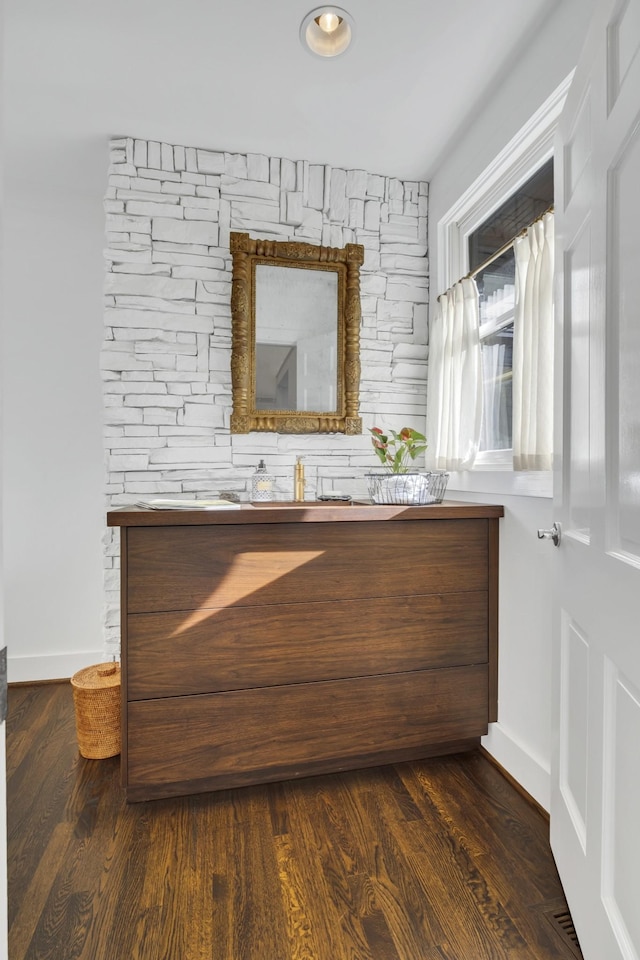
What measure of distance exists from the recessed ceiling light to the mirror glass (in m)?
0.88

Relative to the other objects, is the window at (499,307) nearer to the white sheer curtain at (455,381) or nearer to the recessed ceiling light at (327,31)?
the white sheer curtain at (455,381)

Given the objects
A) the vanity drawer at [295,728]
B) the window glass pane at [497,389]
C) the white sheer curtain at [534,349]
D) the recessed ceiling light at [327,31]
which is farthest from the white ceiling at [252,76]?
the vanity drawer at [295,728]

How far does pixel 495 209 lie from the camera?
90.3 inches

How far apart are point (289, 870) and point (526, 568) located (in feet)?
3.77

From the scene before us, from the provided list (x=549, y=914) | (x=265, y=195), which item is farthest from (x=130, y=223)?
(x=549, y=914)

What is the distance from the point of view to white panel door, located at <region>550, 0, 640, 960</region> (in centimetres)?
95

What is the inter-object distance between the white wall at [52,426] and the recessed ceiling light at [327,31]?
1366 mm

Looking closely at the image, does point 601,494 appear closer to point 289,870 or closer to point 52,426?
point 289,870

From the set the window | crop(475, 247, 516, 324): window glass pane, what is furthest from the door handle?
crop(475, 247, 516, 324): window glass pane

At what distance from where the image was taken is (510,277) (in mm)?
2141

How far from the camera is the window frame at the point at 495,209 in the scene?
184cm

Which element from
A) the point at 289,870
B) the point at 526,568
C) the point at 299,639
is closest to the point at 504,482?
the point at 526,568

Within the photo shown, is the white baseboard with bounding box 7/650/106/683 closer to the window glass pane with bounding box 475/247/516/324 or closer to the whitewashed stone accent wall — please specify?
the whitewashed stone accent wall

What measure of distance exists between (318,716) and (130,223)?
86.9 inches
